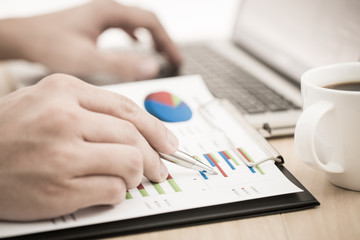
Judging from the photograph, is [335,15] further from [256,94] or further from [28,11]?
[28,11]

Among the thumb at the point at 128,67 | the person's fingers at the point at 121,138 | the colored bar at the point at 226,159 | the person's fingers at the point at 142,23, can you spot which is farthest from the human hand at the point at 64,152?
the person's fingers at the point at 142,23

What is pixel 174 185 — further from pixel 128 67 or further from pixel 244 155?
pixel 128 67

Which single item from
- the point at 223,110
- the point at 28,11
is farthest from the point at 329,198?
the point at 28,11

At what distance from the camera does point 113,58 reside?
0.87 meters

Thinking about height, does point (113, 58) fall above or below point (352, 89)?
below

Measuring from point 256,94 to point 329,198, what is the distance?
307 millimetres

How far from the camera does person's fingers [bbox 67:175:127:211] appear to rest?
0.42m

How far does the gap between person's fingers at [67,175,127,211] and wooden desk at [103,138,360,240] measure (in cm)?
4

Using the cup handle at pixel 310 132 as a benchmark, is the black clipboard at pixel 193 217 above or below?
below

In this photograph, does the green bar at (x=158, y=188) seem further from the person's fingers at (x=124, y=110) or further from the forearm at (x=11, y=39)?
the forearm at (x=11, y=39)

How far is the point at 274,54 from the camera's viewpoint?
3.01 ft

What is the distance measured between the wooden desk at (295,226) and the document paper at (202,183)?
24 millimetres

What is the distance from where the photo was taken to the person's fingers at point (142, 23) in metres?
0.94

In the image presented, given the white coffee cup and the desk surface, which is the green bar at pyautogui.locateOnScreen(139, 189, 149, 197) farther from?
the white coffee cup
